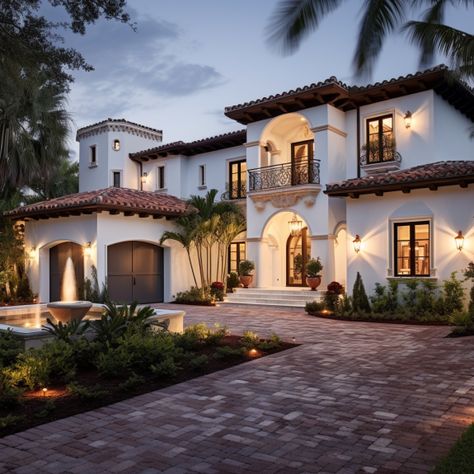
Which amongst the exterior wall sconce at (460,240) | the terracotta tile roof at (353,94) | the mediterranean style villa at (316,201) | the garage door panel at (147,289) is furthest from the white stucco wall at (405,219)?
the garage door panel at (147,289)

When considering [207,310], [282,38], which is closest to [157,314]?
[282,38]

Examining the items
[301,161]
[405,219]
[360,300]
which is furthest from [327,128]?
[360,300]

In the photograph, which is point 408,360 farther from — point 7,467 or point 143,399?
point 7,467

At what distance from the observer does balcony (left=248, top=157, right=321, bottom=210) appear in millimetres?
18875

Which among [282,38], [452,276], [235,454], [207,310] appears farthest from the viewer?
[207,310]

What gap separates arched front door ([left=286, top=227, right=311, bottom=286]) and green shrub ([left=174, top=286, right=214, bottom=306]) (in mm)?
3581

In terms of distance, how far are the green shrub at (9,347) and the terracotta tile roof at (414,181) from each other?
1075cm

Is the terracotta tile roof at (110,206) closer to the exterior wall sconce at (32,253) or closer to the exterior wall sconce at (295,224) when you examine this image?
the exterior wall sconce at (32,253)

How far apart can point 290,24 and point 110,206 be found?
438 inches

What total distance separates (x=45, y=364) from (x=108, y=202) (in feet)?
38.1

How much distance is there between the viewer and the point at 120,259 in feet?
64.8

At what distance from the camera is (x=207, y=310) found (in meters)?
17.6

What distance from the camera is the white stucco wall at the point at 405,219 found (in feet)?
46.9

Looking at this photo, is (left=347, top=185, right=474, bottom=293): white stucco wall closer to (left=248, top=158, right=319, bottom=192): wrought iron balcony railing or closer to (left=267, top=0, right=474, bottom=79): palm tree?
(left=248, top=158, right=319, bottom=192): wrought iron balcony railing
